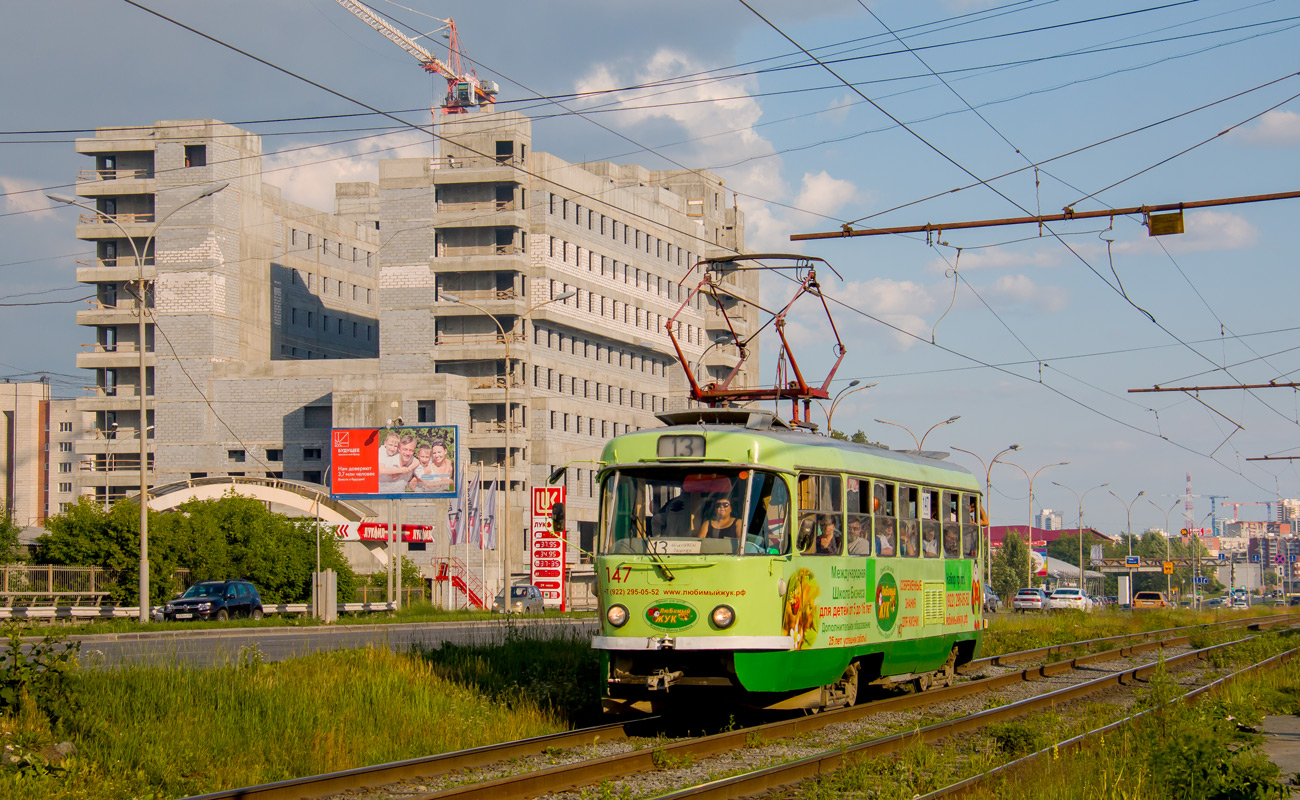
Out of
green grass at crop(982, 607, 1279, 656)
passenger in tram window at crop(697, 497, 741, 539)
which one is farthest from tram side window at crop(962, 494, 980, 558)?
green grass at crop(982, 607, 1279, 656)

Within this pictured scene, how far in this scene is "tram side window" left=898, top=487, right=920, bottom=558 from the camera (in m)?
17.4

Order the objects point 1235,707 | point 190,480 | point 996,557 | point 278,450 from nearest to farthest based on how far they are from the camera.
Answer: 1. point 1235,707
2. point 190,480
3. point 278,450
4. point 996,557

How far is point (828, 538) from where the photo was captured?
15.3 meters

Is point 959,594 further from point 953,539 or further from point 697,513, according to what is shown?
point 697,513

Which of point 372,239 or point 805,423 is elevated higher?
point 372,239

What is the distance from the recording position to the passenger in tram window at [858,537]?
1581 centimetres

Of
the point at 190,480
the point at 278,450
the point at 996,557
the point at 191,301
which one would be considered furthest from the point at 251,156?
the point at 996,557

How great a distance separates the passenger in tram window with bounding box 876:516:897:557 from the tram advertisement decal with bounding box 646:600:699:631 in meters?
3.41

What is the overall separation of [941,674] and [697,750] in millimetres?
7919

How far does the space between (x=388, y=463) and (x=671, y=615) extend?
45566mm

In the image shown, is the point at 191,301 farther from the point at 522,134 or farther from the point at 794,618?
the point at 794,618

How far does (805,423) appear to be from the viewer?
59.8 ft

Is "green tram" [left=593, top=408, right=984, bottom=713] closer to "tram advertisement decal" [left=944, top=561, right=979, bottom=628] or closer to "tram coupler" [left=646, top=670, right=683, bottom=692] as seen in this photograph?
"tram coupler" [left=646, top=670, right=683, bottom=692]

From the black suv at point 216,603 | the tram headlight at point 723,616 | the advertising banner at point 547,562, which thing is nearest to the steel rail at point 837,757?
the tram headlight at point 723,616
